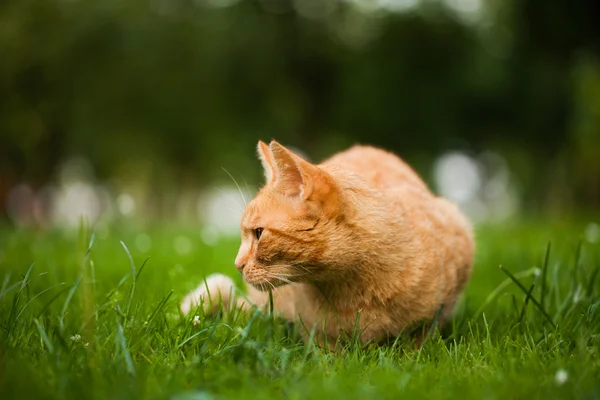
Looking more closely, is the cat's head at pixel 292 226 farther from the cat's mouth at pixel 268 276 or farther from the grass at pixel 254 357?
the grass at pixel 254 357

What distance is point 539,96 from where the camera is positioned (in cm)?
1355

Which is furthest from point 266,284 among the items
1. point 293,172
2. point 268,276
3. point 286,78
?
point 286,78

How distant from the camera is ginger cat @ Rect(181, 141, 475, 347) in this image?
2.17 meters

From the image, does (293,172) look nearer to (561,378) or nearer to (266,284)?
(266,284)

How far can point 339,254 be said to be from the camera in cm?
215

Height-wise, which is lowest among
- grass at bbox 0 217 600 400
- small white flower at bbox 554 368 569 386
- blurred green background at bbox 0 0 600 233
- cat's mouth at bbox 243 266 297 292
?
grass at bbox 0 217 600 400

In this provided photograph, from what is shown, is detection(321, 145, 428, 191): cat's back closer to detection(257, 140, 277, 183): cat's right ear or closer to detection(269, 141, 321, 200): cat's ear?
detection(257, 140, 277, 183): cat's right ear

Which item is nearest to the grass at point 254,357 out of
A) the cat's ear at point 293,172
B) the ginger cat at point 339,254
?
the ginger cat at point 339,254

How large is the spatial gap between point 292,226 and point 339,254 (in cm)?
22

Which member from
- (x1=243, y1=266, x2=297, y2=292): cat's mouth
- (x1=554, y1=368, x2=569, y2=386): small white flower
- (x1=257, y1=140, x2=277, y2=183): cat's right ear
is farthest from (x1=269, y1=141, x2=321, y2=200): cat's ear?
(x1=554, y1=368, x2=569, y2=386): small white flower

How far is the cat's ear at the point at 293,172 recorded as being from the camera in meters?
2.18

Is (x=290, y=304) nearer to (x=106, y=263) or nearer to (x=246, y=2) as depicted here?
(x=106, y=263)

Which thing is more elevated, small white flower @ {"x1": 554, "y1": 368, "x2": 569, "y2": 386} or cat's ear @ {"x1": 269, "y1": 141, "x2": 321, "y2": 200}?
cat's ear @ {"x1": 269, "y1": 141, "x2": 321, "y2": 200}

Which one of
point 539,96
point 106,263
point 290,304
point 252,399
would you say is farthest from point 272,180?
point 539,96
